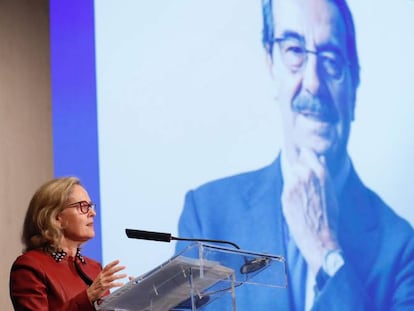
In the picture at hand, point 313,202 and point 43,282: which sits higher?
point 313,202

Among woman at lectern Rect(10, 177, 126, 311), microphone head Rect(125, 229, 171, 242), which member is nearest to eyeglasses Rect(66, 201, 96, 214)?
woman at lectern Rect(10, 177, 126, 311)

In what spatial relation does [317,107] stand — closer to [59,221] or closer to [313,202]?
[313,202]

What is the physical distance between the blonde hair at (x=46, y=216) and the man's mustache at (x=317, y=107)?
124 centimetres

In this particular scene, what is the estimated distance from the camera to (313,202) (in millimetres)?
3809

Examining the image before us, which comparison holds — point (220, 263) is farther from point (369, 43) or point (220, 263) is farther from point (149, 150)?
point (369, 43)

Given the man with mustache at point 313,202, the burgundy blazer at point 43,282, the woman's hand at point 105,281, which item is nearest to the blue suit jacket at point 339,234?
Answer: the man with mustache at point 313,202

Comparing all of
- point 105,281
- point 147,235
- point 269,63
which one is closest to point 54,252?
point 105,281

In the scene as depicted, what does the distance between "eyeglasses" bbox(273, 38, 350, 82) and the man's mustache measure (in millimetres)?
116

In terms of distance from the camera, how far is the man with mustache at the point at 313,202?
375 cm

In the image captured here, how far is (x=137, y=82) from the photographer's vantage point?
12.7 ft

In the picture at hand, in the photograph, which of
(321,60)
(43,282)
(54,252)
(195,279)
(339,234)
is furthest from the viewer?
(321,60)

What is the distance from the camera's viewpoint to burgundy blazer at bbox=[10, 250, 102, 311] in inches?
110

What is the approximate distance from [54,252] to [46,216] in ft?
0.42

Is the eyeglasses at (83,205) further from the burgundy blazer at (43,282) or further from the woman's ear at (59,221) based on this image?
the burgundy blazer at (43,282)
